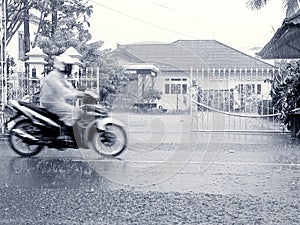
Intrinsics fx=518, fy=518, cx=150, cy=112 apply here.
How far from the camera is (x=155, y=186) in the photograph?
6.25m

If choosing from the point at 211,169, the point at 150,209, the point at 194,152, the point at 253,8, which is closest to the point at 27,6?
the point at 253,8

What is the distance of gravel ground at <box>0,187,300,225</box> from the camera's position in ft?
15.3

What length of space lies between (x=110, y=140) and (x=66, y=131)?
0.73 metres

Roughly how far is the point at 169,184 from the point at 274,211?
1682 millimetres

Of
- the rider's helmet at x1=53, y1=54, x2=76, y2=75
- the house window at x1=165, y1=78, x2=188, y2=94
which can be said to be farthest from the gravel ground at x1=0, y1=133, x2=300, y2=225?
the house window at x1=165, y1=78, x2=188, y2=94

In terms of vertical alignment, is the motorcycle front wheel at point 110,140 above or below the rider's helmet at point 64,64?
below

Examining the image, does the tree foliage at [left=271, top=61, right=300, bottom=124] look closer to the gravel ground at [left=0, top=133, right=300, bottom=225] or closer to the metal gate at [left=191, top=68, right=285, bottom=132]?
the metal gate at [left=191, top=68, right=285, bottom=132]

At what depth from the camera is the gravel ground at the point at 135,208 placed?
4.68 meters

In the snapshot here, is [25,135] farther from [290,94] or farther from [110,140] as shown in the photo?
[290,94]

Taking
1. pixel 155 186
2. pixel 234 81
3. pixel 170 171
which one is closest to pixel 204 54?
pixel 234 81

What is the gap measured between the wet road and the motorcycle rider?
2.35ft

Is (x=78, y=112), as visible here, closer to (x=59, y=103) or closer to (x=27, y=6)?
(x=59, y=103)

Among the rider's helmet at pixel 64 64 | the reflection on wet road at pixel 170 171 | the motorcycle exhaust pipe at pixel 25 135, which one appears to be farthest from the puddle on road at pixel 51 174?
the rider's helmet at pixel 64 64

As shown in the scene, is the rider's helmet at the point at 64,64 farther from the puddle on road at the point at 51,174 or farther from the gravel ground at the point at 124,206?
the gravel ground at the point at 124,206
